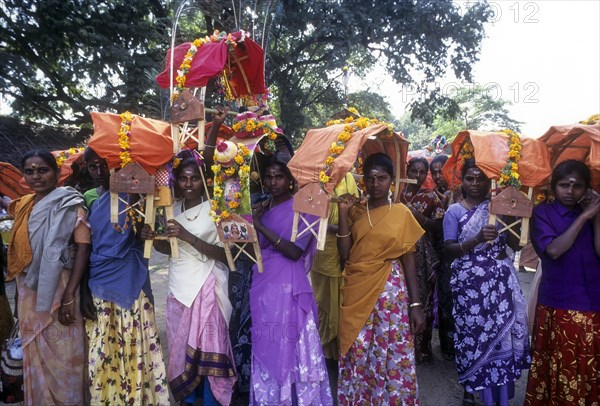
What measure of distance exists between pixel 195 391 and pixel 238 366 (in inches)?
18.2

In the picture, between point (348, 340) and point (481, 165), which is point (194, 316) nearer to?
point (348, 340)

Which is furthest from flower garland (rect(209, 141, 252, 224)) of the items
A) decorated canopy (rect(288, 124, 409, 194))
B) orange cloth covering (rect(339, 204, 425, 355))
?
orange cloth covering (rect(339, 204, 425, 355))

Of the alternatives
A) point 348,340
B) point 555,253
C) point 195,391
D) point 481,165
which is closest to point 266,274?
point 348,340

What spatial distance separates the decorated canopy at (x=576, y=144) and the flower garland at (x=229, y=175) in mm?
2495

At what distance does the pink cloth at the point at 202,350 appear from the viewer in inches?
129

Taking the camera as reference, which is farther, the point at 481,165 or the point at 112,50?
the point at 112,50

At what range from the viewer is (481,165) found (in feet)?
10.3

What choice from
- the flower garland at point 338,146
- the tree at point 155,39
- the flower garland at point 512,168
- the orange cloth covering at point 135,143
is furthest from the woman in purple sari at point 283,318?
the tree at point 155,39

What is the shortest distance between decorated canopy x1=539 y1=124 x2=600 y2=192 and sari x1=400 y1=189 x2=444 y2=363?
157 centimetres

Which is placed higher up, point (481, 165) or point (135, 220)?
point (481, 165)

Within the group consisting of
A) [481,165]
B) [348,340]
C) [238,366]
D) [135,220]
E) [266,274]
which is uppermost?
[481,165]

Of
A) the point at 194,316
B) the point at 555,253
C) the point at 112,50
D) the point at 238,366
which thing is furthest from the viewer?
the point at 112,50

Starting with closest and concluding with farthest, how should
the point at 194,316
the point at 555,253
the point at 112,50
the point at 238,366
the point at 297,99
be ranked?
1. the point at 555,253
2. the point at 194,316
3. the point at 238,366
4. the point at 112,50
5. the point at 297,99

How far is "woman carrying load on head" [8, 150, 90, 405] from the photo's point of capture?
10.6ft
